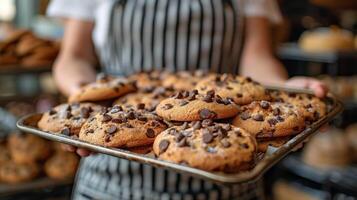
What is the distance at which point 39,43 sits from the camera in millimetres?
2117

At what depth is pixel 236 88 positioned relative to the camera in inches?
43.8

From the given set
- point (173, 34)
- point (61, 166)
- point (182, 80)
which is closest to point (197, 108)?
point (182, 80)

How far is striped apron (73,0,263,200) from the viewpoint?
1480mm

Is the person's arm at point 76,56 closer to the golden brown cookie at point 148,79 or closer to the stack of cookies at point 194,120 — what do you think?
the golden brown cookie at point 148,79

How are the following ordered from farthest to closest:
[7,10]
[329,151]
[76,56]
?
[7,10] → [329,151] → [76,56]

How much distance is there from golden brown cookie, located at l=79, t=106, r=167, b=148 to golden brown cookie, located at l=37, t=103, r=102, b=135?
0.05 m

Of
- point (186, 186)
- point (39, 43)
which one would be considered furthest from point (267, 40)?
point (39, 43)

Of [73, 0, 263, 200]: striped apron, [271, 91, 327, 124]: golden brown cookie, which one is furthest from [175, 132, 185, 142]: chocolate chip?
[73, 0, 263, 200]: striped apron

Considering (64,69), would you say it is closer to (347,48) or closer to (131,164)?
(131,164)

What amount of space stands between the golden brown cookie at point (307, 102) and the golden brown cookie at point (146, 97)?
285 millimetres

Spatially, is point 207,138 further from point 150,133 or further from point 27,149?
point 27,149

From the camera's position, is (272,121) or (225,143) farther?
(272,121)

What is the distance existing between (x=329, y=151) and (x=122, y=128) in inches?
72.6

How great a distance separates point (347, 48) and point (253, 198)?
1382 mm
